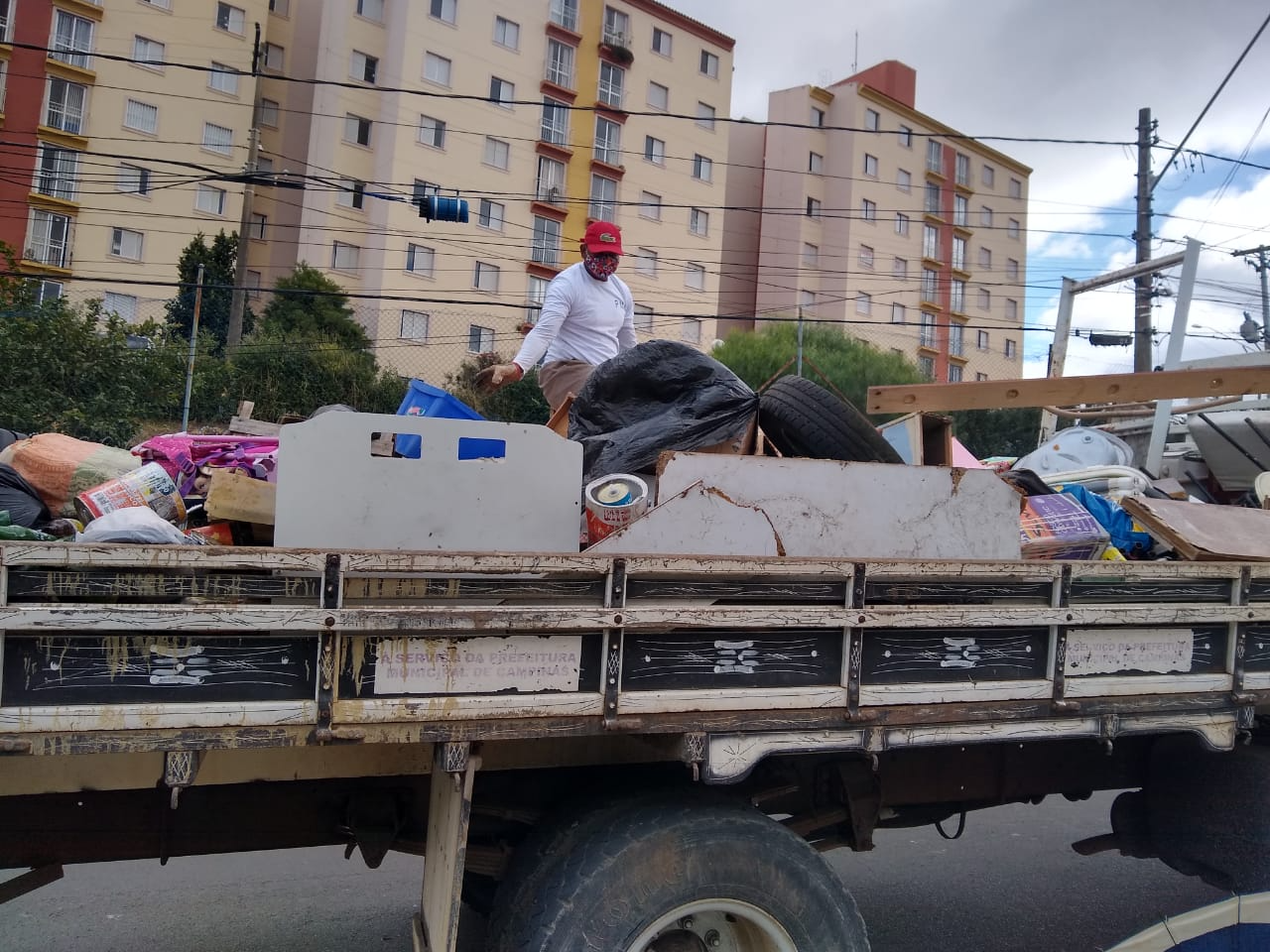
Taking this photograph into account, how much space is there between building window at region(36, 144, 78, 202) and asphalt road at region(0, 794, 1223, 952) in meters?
30.8

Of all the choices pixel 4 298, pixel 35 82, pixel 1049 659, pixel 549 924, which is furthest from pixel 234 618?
pixel 35 82

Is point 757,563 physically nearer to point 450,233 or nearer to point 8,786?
point 8,786

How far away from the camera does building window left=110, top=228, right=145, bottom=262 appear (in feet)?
99.6

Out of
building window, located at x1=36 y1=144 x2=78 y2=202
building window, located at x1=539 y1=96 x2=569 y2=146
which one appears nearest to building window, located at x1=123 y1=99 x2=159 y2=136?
building window, located at x1=36 y1=144 x2=78 y2=202

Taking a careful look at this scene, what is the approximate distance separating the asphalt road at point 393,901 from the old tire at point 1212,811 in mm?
1018

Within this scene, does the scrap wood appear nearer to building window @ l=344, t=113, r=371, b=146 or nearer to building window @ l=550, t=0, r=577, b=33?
building window @ l=344, t=113, r=371, b=146

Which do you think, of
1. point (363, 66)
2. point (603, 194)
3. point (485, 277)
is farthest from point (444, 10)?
point (485, 277)

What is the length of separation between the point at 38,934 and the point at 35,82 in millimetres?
33625

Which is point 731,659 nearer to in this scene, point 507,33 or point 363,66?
point 363,66

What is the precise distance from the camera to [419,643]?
201 cm

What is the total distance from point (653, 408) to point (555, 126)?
3389cm

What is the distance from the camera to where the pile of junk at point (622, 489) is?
2344mm

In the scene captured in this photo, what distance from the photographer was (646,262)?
36.6m

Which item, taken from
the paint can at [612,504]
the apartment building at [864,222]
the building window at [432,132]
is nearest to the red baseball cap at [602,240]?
the paint can at [612,504]
